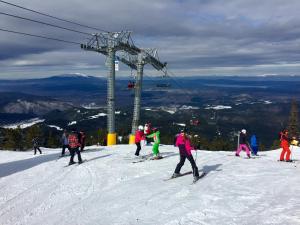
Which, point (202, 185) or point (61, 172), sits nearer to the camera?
point (202, 185)

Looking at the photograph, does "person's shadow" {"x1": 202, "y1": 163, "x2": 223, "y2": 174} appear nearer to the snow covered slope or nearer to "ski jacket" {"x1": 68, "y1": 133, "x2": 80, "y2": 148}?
the snow covered slope

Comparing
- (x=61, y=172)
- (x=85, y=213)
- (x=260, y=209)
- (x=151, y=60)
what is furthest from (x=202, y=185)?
(x=151, y=60)

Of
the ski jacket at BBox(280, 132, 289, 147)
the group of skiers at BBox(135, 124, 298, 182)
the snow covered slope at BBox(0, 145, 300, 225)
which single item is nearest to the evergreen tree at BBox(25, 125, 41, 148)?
the group of skiers at BBox(135, 124, 298, 182)

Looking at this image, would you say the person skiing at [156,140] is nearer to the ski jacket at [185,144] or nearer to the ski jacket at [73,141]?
the ski jacket at [73,141]

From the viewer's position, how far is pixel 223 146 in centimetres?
8756

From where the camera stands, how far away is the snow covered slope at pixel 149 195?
37.8ft

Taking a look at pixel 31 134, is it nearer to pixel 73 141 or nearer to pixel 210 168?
pixel 73 141

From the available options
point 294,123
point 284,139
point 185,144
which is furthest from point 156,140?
point 294,123

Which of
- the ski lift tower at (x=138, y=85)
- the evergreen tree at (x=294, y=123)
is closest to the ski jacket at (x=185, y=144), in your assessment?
the ski lift tower at (x=138, y=85)

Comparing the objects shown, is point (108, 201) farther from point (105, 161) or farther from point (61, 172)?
point (105, 161)

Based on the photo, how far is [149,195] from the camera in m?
14.2

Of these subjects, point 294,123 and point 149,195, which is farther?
point 294,123

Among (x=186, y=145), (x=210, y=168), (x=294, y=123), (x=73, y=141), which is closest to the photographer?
(x=186, y=145)

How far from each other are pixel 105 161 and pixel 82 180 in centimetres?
512
